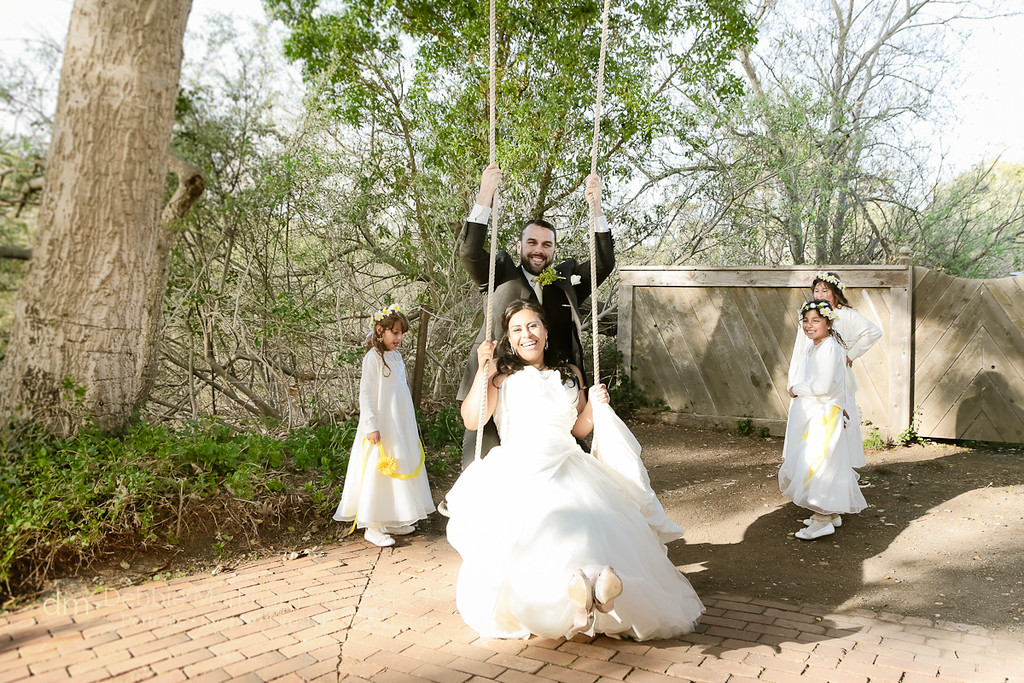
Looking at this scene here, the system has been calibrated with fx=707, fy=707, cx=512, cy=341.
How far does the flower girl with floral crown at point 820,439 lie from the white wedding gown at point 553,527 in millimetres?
1684

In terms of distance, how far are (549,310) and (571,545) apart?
64.3 inches

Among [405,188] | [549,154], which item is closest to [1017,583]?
[549,154]

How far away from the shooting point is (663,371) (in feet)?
28.5

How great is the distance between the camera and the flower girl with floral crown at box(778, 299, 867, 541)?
185 inches

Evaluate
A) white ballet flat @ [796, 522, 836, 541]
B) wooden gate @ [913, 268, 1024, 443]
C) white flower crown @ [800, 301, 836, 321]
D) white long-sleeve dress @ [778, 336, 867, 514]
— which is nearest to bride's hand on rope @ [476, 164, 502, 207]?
white flower crown @ [800, 301, 836, 321]

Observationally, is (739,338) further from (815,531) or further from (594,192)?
(594,192)

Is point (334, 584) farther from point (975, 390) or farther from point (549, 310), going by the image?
point (975, 390)

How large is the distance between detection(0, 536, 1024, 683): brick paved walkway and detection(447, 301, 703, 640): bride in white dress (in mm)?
168

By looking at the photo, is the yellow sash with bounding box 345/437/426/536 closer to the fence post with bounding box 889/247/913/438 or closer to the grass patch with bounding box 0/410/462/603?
the grass patch with bounding box 0/410/462/603

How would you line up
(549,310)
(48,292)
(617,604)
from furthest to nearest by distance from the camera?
(48,292), (549,310), (617,604)

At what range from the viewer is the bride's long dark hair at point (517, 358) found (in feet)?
12.0

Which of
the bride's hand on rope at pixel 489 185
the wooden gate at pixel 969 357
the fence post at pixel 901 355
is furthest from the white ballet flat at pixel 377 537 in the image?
the wooden gate at pixel 969 357

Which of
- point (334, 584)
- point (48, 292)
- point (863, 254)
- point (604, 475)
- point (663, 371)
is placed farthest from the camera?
point (863, 254)

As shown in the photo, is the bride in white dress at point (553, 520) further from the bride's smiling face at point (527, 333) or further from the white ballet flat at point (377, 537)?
the white ballet flat at point (377, 537)
